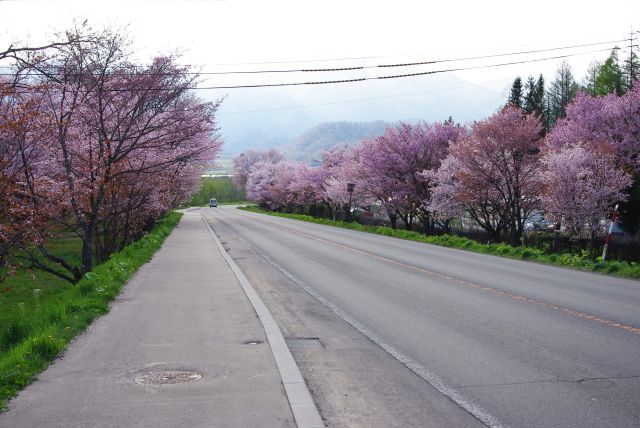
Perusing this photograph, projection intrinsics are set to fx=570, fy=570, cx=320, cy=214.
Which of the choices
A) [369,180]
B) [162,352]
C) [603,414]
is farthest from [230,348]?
[369,180]

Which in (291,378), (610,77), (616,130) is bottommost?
(291,378)

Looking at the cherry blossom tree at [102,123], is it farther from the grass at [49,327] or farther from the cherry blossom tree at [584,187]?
the cherry blossom tree at [584,187]

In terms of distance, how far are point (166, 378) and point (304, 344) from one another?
2.10m

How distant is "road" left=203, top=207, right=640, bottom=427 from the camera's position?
4.98 meters

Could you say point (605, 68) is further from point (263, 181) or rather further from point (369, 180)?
point (263, 181)

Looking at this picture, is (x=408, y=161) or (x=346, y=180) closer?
(x=408, y=161)

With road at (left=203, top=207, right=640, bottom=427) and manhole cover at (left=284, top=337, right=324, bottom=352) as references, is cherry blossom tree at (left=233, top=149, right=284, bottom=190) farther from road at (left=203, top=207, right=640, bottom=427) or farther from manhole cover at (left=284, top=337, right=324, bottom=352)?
manhole cover at (left=284, top=337, right=324, bottom=352)

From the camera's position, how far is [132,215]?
24500mm

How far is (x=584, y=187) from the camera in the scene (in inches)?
968

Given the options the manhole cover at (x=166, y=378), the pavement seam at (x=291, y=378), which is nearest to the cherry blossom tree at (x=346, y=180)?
the pavement seam at (x=291, y=378)

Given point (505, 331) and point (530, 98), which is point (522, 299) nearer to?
point (505, 331)

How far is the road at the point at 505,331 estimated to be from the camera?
498cm

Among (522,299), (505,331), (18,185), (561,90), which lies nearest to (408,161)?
(522,299)

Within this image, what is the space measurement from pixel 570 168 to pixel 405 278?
14.7m
